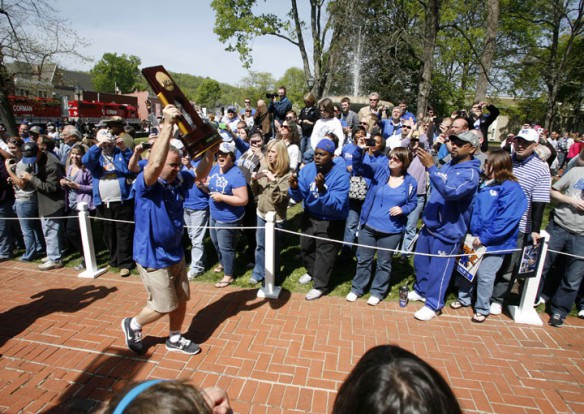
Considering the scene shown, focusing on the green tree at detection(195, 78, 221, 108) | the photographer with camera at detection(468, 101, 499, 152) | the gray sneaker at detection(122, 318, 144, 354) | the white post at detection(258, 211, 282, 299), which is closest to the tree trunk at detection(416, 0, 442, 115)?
the photographer with camera at detection(468, 101, 499, 152)

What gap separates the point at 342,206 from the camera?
4527 millimetres

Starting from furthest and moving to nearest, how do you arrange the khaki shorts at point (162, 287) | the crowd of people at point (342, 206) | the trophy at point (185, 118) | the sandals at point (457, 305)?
the sandals at point (457, 305) < the crowd of people at point (342, 206) < the khaki shorts at point (162, 287) < the trophy at point (185, 118)

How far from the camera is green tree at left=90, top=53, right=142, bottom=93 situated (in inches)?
3593

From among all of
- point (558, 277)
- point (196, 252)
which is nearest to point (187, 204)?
point (196, 252)

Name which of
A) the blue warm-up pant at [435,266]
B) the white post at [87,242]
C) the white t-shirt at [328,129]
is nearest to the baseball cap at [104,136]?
the white post at [87,242]

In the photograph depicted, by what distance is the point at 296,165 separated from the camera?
659cm

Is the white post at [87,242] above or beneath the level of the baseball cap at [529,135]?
beneath

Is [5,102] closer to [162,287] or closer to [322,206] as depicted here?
[162,287]

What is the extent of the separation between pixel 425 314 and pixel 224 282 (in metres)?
2.93

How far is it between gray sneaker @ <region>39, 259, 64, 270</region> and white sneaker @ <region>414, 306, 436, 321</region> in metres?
5.95

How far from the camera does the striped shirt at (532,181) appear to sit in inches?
168

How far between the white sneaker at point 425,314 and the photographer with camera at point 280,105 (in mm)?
6841

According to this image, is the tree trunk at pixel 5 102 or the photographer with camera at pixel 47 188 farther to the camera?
the tree trunk at pixel 5 102

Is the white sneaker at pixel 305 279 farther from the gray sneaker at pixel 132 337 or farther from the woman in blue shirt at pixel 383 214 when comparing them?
the gray sneaker at pixel 132 337
